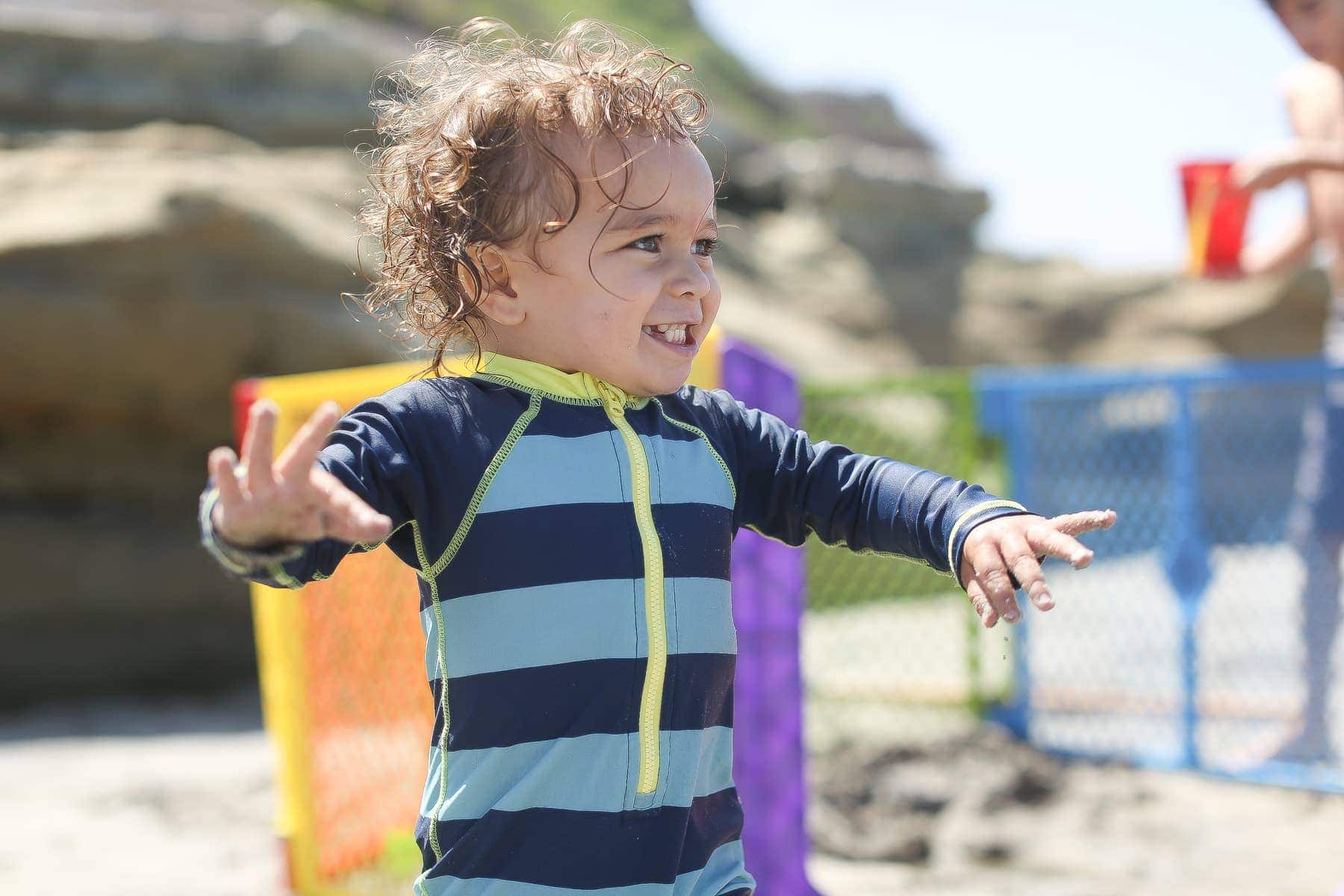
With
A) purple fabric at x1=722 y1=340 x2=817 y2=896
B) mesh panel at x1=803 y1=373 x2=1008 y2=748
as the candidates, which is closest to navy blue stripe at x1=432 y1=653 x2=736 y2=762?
purple fabric at x1=722 y1=340 x2=817 y2=896

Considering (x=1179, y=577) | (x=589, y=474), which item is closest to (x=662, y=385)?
(x=589, y=474)

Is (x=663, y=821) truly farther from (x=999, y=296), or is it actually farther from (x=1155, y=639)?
(x=999, y=296)

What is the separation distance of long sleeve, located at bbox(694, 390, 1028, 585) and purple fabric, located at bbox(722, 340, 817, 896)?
2.79 ft

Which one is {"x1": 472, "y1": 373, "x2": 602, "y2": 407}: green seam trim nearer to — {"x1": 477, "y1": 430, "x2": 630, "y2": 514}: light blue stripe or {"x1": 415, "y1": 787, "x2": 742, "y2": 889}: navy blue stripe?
{"x1": 477, "y1": 430, "x2": 630, "y2": 514}: light blue stripe

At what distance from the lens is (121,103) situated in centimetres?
845

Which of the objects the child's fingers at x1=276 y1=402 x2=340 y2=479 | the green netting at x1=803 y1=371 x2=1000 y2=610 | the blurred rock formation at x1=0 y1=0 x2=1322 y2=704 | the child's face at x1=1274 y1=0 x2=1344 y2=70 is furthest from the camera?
the blurred rock formation at x1=0 y1=0 x2=1322 y2=704

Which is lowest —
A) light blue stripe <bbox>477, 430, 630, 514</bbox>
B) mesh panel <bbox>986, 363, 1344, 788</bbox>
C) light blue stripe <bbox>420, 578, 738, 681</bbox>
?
mesh panel <bbox>986, 363, 1344, 788</bbox>

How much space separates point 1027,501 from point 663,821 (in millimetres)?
3802

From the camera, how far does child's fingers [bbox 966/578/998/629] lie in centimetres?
130

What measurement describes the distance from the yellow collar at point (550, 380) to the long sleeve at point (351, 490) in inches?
6.3

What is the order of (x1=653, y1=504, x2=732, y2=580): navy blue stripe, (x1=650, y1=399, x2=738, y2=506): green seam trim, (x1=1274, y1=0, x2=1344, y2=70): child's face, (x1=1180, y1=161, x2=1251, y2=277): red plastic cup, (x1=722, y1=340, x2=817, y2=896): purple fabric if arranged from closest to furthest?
(x1=653, y1=504, x2=732, y2=580): navy blue stripe, (x1=650, y1=399, x2=738, y2=506): green seam trim, (x1=722, y1=340, x2=817, y2=896): purple fabric, (x1=1274, y1=0, x2=1344, y2=70): child's face, (x1=1180, y1=161, x2=1251, y2=277): red plastic cup

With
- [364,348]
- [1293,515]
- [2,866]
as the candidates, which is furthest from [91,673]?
[1293,515]

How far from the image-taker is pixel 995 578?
1.32 metres

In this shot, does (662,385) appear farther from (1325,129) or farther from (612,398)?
(1325,129)
